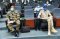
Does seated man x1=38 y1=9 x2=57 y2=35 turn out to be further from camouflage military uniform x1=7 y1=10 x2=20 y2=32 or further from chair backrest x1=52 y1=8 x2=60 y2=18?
chair backrest x1=52 y1=8 x2=60 y2=18

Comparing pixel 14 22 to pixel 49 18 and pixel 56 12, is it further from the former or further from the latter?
pixel 56 12

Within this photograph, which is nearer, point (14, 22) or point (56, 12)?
point (14, 22)

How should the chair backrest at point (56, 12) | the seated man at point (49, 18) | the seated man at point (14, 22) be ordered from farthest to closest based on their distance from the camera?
the chair backrest at point (56, 12), the seated man at point (49, 18), the seated man at point (14, 22)

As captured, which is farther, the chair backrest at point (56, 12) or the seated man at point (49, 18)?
the chair backrest at point (56, 12)

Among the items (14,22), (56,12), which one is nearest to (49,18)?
(14,22)

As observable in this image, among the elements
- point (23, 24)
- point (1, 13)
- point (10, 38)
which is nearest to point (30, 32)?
point (23, 24)

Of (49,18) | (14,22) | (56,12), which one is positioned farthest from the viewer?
(56,12)

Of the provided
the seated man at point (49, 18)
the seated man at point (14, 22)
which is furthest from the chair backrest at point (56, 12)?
the seated man at point (14, 22)

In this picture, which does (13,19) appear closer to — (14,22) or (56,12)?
(14,22)

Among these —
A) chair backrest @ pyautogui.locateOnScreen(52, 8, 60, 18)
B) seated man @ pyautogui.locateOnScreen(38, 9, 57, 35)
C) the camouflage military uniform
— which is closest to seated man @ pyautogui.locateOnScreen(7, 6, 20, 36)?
the camouflage military uniform

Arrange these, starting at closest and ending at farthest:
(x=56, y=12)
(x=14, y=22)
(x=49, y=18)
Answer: (x=14, y=22), (x=49, y=18), (x=56, y=12)

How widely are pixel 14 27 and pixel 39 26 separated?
1.45m

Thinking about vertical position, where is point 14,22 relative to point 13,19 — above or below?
below

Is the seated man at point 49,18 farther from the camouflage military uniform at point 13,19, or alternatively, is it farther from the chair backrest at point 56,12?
A: the chair backrest at point 56,12
